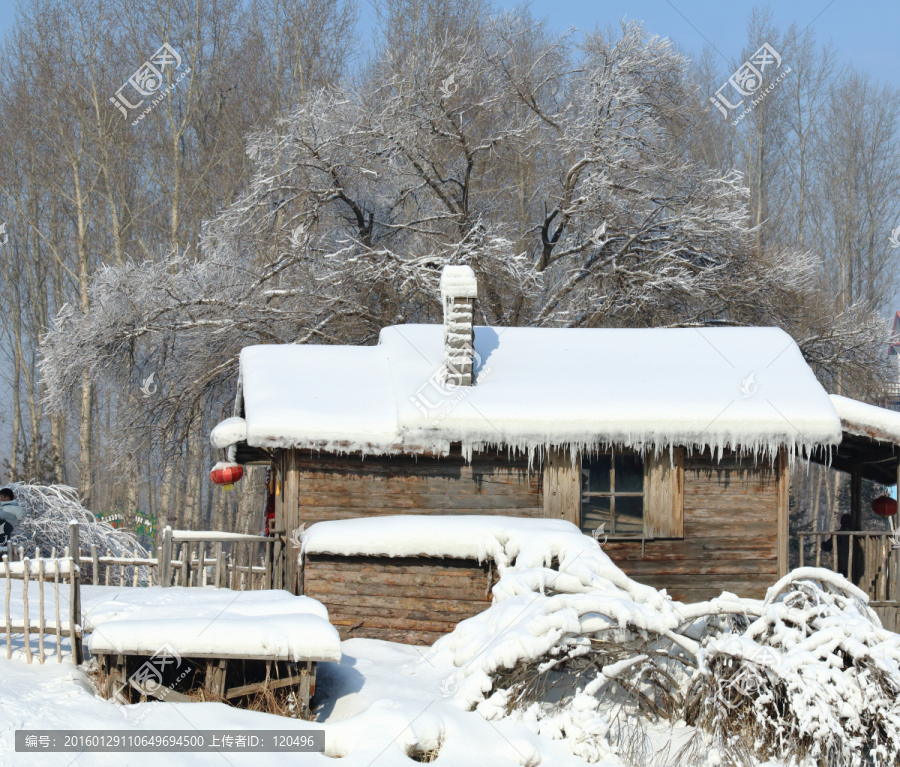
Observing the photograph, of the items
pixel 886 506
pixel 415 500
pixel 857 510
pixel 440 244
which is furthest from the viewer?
pixel 440 244

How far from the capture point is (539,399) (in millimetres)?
11742

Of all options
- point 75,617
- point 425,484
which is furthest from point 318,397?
point 75,617

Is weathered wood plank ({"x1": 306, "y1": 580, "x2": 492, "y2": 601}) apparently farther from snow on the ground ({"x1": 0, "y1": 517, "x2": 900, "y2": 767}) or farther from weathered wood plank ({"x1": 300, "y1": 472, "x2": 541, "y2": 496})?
weathered wood plank ({"x1": 300, "y1": 472, "x2": 541, "y2": 496})

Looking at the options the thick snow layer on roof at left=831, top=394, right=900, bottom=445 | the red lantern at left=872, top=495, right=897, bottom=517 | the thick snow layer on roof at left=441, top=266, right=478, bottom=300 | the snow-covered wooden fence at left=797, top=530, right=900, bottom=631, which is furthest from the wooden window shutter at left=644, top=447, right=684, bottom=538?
the red lantern at left=872, top=495, right=897, bottom=517

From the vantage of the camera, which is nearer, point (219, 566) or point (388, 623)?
point (388, 623)

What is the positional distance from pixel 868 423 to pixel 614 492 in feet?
11.6

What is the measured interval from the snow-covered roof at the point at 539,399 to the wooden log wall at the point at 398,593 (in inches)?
57.7

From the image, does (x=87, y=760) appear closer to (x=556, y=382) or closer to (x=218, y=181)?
(x=556, y=382)

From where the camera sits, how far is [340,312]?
20531 millimetres

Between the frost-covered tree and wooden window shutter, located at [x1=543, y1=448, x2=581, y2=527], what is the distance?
8724mm

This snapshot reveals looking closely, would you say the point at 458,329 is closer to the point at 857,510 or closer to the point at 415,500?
the point at 415,500

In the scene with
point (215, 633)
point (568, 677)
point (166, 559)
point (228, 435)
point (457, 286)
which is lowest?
point (568, 677)

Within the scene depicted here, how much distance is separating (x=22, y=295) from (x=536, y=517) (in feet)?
91.2

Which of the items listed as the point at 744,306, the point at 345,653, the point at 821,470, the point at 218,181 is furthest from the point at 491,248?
the point at 821,470
